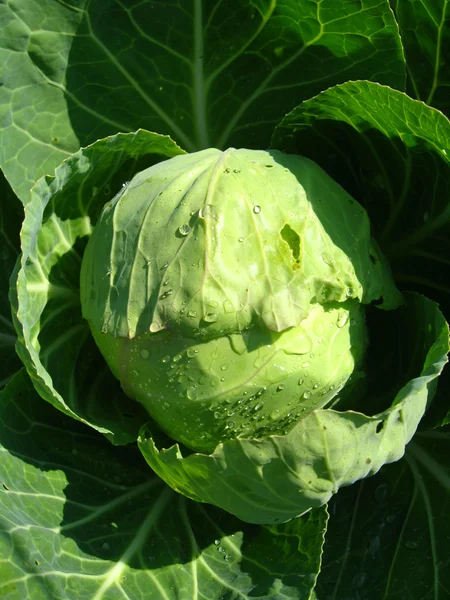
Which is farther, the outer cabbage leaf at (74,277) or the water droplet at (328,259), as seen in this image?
the outer cabbage leaf at (74,277)

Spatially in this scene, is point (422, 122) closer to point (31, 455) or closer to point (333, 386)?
point (333, 386)

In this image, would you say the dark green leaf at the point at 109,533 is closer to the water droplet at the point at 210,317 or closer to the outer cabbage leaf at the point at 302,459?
the outer cabbage leaf at the point at 302,459

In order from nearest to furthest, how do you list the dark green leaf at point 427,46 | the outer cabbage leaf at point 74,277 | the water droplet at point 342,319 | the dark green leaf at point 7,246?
1. the water droplet at point 342,319
2. the outer cabbage leaf at point 74,277
3. the dark green leaf at point 427,46
4. the dark green leaf at point 7,246

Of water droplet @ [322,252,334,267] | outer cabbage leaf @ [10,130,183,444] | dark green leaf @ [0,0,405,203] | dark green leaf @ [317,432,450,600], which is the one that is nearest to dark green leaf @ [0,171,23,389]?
dark green leaf @ [0,0,405,203]

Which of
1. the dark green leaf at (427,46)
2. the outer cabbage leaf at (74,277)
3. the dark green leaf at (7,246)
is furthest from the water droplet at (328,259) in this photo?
the dark green leaf at (7,246)

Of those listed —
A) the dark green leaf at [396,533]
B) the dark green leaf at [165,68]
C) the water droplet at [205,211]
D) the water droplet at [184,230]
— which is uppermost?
the dark green leaf at [165,68]

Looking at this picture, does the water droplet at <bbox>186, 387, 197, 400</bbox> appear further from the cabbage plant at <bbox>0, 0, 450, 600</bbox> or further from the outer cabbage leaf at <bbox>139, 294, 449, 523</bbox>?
the outer cabbage leaf at <bbox>139, 294, 449, 523</bbox>

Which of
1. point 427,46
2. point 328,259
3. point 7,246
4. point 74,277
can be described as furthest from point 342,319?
point 7,246

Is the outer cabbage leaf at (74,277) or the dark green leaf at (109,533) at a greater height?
the outer cabbage leaf at (74,277)
